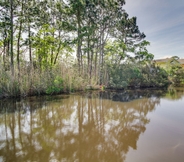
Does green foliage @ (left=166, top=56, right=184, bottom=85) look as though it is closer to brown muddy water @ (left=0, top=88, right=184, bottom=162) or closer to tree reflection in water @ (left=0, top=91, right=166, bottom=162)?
brown muddy water @ (left=0, top=88, right=184, bottom=162)

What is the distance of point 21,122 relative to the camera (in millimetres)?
3646

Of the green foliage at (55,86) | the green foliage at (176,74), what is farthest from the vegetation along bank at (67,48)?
the green foliage at (176,74)

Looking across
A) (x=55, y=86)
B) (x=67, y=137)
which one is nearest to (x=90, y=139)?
(x=67, y=137)

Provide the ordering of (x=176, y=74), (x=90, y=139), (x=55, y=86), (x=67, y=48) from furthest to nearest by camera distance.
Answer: (x=176, y=74) → (x=67, y=48) → (x=55, y=86) → (x=90, y=139)

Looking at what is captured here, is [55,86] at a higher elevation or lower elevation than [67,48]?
lower

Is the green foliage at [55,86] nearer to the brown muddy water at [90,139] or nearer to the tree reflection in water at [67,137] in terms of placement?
the tree reflection in water at [67,137]

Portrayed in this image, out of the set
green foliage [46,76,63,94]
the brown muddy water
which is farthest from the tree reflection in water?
green foliage [46,76,63,94]

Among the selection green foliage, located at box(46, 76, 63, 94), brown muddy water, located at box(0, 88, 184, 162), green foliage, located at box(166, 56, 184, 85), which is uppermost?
green foliage, located at box(166, 56, 184, 85)

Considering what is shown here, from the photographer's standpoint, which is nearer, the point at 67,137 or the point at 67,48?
the point at 67,137

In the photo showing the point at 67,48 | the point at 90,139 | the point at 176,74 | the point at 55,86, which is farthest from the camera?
the point at 176,74

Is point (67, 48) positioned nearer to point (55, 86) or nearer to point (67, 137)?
point (55, 86)

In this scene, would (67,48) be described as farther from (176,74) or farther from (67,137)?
(176,74)

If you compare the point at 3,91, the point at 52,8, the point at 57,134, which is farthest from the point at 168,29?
the point at 3,91

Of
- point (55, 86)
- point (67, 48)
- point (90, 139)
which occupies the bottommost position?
point (90, 139)
